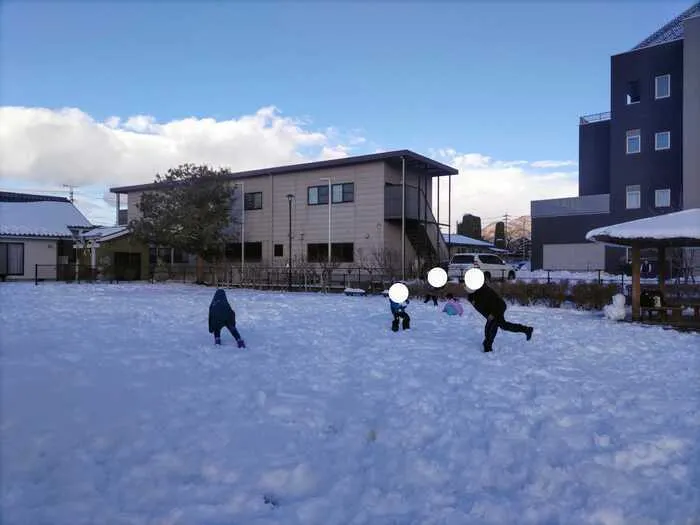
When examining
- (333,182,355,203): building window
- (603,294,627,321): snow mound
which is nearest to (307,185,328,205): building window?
(333,182,355,203): building window

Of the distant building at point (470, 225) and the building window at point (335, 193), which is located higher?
the distant building at point (470, 225)

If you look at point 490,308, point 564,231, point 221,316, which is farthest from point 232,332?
point 564,231

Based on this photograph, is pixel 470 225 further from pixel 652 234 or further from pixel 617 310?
pixel 652 234

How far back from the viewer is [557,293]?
1508 centimetres

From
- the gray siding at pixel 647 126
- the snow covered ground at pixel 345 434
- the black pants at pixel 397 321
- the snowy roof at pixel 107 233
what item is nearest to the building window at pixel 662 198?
the gray siding at pixel 647 126

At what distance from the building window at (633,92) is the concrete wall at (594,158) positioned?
7939mm


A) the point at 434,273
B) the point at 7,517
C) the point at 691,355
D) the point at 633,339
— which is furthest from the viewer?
the point at 434,273

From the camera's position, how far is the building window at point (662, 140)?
1245 inches

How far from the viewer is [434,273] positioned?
10.8m

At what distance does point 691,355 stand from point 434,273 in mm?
4650

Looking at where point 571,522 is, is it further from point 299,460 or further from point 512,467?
point 299,460

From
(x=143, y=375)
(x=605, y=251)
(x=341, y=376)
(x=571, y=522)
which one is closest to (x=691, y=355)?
(x=341, y=376)

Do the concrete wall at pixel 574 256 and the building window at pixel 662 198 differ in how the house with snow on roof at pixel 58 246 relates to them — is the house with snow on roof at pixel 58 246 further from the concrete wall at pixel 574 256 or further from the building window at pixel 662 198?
the building window at pixel 662 198

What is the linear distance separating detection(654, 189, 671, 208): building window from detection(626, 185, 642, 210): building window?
34.1 inches
